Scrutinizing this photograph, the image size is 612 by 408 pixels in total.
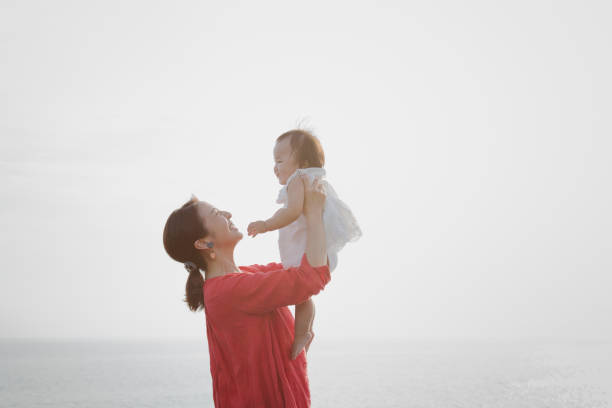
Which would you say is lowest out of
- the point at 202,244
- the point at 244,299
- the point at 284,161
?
the point at 244,299

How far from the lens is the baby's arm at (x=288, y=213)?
299 centimetres

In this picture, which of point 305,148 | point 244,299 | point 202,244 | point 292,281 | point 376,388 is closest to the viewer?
point 292,281

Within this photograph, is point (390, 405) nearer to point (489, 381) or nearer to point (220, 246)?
point (489, 381)

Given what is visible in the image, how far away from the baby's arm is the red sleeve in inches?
9.7

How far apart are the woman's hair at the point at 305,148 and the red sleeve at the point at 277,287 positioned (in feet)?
2.34

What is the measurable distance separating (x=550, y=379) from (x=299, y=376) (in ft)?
102

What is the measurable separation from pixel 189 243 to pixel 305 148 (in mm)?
886

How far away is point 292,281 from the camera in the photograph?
281 centimetres

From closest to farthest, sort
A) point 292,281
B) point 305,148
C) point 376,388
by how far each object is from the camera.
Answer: point 292,281 < point 305,148 < point 376,388

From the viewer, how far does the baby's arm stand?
299cm

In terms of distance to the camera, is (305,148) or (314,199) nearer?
(314,199)

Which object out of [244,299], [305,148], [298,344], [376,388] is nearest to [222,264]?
[244,299]

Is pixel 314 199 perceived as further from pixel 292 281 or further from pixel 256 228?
pixel 292 281

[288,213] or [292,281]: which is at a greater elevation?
[288,213]
